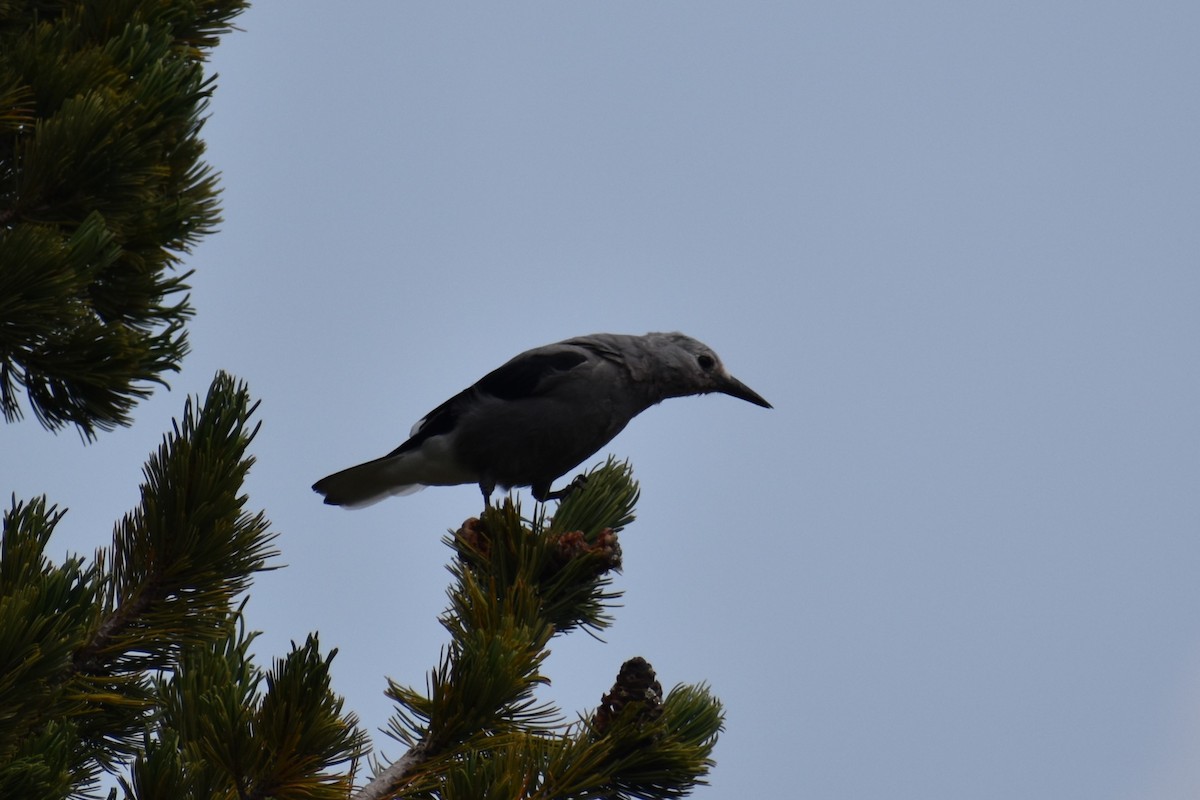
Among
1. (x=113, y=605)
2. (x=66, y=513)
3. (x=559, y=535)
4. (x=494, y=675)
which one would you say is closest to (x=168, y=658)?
(x=113, y=605)

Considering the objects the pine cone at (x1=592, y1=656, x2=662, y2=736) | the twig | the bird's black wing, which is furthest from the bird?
the twig

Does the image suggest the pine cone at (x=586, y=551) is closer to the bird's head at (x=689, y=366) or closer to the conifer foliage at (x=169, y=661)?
the conifer foliage at (x=169, y=661)

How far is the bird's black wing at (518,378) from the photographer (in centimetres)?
522

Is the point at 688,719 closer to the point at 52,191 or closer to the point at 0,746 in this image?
the point at 0,746

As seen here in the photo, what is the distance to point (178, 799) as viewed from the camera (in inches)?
74.7

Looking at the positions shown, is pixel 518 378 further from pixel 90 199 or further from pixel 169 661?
pixel 169 661

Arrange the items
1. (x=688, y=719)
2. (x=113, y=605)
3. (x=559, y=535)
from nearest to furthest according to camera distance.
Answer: (x=113, y=605) → (x=688, y=719) → (x=559, y=535)

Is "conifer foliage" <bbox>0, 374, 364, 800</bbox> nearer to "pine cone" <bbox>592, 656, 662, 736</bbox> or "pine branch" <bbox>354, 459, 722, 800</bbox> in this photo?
"pine branch" <bbox>354, 459, 722, 800</bbox>

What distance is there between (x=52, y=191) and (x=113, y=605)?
43.4 inches

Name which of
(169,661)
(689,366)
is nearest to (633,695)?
(169,661)

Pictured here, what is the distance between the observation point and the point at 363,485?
230 inches

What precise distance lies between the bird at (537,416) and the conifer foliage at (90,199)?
6.74 feet

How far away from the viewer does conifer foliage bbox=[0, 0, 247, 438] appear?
8.59ft

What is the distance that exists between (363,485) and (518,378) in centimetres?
112
